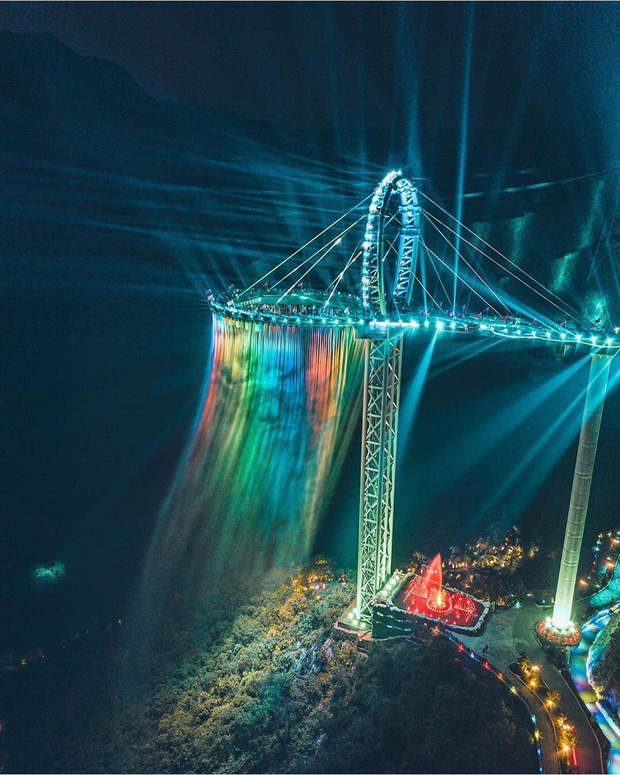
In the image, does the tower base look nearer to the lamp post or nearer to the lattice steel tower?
the lamp post

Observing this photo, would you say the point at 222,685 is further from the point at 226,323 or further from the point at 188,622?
the point at 226,323

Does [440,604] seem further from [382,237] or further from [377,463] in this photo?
[382,237]

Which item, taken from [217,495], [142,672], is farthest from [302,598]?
[217,495]

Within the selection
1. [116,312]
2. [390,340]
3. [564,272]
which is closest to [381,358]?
[390,340]

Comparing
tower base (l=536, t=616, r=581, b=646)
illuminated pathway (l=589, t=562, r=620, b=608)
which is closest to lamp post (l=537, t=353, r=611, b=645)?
tower base (l=536, t=616, r=581, b=646)

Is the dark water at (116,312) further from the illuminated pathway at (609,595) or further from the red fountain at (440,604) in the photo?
the illuminated pathway at (609,595)
